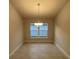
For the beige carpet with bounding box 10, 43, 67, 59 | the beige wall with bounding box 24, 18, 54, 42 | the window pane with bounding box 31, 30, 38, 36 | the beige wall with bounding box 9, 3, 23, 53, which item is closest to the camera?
the beige carpet with bounding box 10, 43, 67, 59

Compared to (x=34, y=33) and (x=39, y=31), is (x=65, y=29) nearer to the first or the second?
(x=39, y=31)

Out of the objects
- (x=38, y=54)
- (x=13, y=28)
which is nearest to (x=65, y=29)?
(x=38, y=54)

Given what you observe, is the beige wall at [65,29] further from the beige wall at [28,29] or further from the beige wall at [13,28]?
the beige wall at [28,29]

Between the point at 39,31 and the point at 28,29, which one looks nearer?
the point at 28,29

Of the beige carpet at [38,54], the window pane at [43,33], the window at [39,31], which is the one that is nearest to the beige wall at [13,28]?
the beige carpet at [38,54]

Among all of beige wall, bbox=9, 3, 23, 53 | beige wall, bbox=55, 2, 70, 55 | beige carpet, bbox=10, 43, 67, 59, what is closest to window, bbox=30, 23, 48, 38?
beige wall, bbox=9, 3, 23, 53

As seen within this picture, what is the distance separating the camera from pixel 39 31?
12.2 meters

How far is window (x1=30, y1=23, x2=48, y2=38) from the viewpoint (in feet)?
40.0

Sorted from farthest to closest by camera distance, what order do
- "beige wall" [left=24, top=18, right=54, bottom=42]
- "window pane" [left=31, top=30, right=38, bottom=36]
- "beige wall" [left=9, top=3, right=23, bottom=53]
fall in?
1. "window pane" [left=31, top=30, right=38, bottom=36]
2. "beige wall" [left=24, top=18, right=54, bottom=42]
3. "beige wall" [left=9, top=3, right=23, bottom=53]

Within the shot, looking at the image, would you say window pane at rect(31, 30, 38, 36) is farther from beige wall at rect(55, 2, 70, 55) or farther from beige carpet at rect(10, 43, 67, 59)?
beige wall at rect(55, 2, 70, 55)

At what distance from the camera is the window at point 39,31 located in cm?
1218

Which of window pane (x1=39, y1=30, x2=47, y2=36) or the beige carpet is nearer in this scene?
the beige carpet
